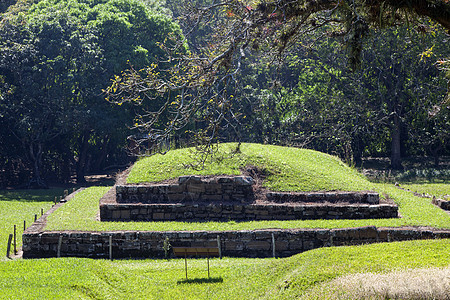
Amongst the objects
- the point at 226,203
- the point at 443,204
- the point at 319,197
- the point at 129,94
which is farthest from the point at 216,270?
the point at 129,94

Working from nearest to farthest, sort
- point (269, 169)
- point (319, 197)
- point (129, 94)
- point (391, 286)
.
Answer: point (391, 286) → point (319, 197) → point (269, 169) → point (129, 94)

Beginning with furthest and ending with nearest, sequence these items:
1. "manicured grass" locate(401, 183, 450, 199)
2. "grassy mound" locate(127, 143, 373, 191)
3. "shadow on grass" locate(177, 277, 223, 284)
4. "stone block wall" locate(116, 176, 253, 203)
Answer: "manicured grass" locate(401, 183, 450, 199)
"grassy mound" locate(127, 143, 373, 191)
"stone block wall" locate(116, 176, 253, 203)
"shadow on grass" locate(177, 277, 223, 284)

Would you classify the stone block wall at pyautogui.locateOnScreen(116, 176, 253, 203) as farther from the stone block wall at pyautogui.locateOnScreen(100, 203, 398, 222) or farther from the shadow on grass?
the shadow on grass

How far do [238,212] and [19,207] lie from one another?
34.7 ft

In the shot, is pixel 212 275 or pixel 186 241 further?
pixel 186 241

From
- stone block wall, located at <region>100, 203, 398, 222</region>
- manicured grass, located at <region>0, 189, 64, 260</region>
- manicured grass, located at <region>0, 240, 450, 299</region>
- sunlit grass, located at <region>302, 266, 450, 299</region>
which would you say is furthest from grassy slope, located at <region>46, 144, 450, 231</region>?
sunlit grass, located at <region>302, 266, 450, 299</region>

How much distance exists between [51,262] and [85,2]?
23.6 meters

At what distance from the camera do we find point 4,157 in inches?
1121

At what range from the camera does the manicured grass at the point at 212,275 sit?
9094 millimetres

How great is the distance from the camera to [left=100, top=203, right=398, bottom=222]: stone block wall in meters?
15.0

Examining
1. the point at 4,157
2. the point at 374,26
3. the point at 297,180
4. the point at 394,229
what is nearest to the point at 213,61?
the point at 374,26

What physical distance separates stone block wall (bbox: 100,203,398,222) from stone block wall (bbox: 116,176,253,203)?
49 centimetres

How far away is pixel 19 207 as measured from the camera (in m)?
21.0

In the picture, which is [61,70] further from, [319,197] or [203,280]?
[203,280]
